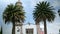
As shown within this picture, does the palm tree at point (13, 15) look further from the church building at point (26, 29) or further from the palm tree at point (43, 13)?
the church building at point (26, 29)

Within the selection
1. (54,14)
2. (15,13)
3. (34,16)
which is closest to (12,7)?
(15,13)

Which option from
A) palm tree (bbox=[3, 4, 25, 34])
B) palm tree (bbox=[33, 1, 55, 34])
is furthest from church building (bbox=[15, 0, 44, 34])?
palm tree (bbox=[3, 4, 25, 34])

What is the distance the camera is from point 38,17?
5188 cm

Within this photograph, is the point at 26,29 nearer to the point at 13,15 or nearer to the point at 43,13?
the point at 43,13

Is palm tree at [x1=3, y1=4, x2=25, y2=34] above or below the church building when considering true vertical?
above

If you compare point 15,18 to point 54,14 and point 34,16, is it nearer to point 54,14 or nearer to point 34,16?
point 34,16

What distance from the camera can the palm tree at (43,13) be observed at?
168ft

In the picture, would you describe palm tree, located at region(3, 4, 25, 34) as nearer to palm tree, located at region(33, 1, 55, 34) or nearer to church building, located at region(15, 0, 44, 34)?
palm tree, located at region(33, 1, 55, 34)

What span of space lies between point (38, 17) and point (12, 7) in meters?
7.21

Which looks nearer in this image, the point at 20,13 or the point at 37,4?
the point at 20,13

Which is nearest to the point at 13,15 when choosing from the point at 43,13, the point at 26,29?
the point at 43,13

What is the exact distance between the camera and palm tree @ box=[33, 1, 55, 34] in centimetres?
5134

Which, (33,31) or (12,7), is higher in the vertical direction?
(12,7)

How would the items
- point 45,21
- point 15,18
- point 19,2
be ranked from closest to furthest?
point 15,18 < point 45,21 < point 19,2
